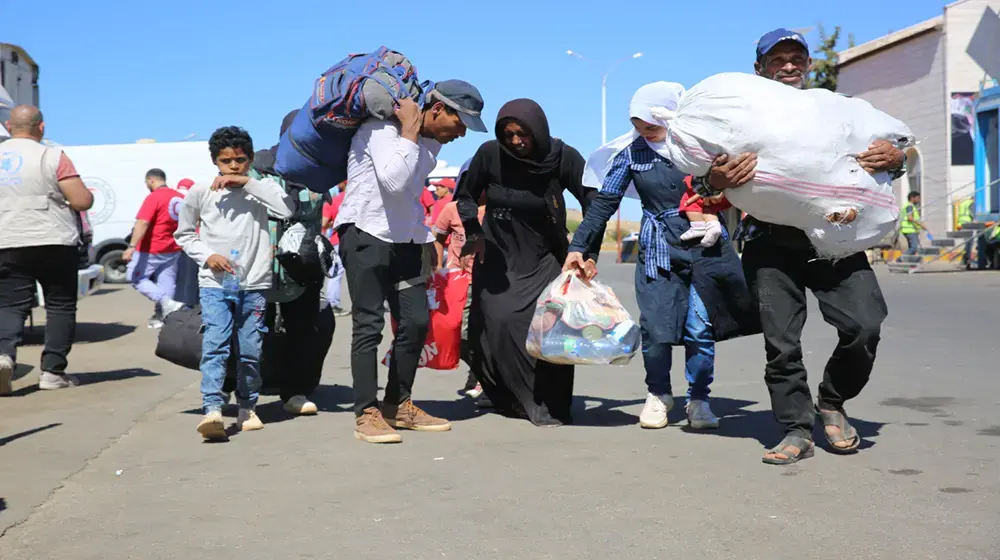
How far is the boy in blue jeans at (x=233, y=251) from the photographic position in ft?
23.8

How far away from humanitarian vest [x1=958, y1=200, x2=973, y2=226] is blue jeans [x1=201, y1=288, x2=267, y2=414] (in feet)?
87.0

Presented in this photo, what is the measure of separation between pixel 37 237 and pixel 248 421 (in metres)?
3.02

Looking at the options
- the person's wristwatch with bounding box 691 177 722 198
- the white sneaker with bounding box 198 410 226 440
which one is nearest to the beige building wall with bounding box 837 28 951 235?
the person's wristwatch with bounding box 691 177 722 198

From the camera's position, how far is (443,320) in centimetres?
779

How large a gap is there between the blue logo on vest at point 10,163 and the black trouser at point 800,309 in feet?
19.6

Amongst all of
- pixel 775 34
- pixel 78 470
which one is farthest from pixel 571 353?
pixel 78 470

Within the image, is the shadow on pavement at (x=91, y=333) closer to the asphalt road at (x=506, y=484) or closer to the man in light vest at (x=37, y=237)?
the man in light vest at (x=37, y=237)

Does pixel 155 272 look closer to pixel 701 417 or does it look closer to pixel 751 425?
pixel 701 417

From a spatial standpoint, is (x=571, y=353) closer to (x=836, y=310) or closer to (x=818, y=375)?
(x=836, y=310)

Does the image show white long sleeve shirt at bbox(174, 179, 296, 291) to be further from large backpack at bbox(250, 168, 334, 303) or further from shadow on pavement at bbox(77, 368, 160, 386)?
shadow on pavement at bbox(77, 368, 160, 386)

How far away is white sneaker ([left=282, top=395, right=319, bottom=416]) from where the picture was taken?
8.03 metres

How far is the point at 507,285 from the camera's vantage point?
768 cm

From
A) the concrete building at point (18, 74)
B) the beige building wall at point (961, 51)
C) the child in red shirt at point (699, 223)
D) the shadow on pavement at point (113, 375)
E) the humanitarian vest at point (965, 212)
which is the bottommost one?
the shadow on pavement at point (113, 375)

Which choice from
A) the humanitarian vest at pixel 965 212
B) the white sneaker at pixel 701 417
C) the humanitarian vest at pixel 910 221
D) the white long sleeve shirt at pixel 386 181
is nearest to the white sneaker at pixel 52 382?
the white long sleeve shirt at pixel 386 181
